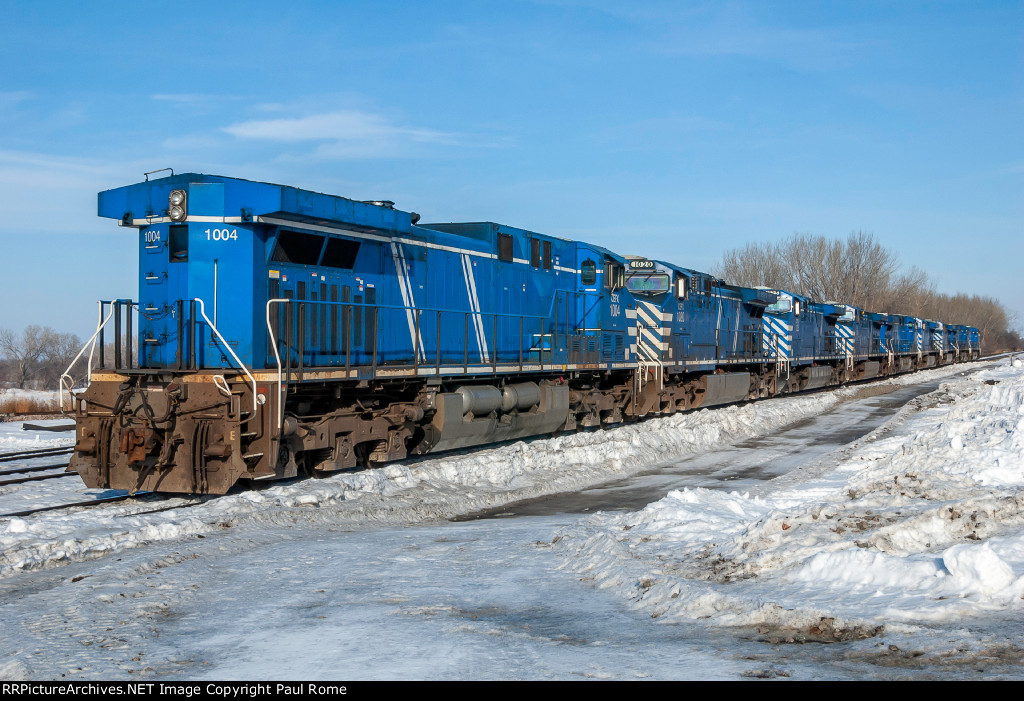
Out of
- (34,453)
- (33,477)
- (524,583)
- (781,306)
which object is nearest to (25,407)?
(34,453)

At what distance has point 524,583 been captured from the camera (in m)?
6.49

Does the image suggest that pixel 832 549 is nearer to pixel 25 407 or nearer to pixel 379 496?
pixel 379 496

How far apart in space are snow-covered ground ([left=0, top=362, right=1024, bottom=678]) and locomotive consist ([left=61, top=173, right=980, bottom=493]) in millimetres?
880

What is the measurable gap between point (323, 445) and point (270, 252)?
2.55m

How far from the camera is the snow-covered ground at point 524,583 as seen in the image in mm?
4520

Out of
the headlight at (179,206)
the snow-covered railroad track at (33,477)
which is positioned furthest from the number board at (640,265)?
the snow-covered railroad track at (33,477)

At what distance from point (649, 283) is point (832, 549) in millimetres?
14927

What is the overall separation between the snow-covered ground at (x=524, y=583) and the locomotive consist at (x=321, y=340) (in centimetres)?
88

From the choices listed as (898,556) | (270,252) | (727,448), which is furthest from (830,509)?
(727,448)

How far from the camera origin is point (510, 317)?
16.4m

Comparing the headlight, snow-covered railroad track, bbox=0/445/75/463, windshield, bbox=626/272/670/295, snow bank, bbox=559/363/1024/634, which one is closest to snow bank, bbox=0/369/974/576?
snow-covered railroad track, bbox=0/445/75/463

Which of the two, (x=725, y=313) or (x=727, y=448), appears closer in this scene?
(x=727, y=448)
